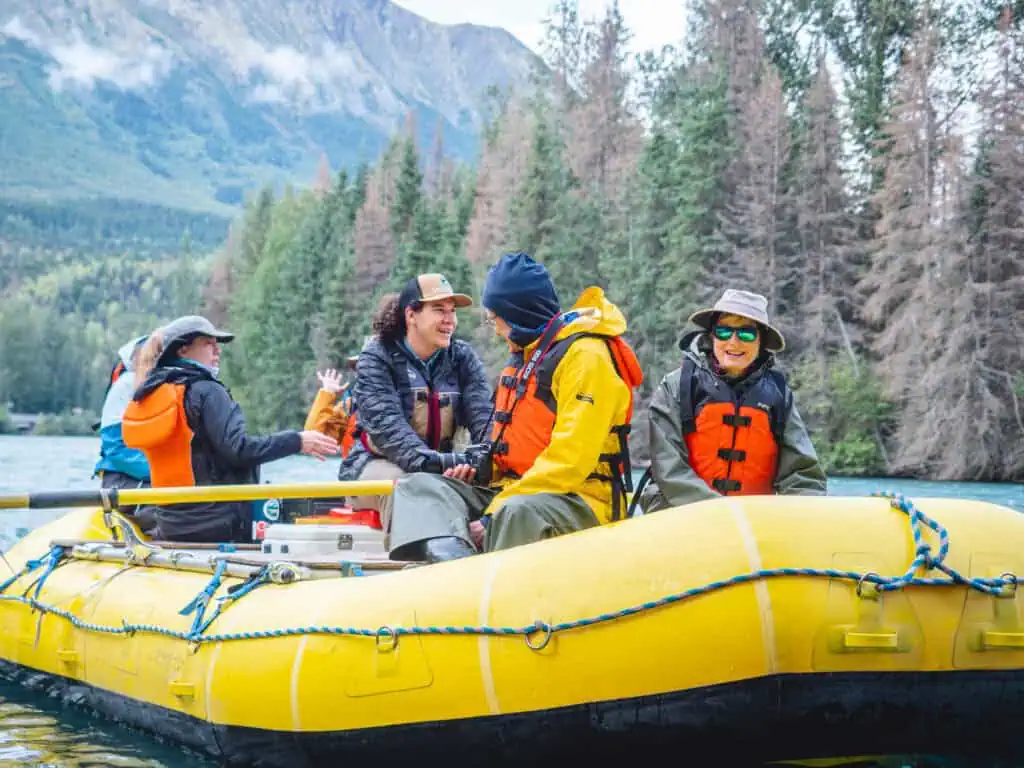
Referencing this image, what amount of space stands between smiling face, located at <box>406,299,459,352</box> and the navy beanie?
4.59 ft

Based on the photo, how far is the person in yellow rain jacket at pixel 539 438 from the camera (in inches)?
189

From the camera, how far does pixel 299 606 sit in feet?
16.2

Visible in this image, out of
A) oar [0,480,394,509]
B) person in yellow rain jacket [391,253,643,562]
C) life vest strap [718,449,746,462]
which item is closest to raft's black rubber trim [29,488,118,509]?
oar [0,480,394,509]

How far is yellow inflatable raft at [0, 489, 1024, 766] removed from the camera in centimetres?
412

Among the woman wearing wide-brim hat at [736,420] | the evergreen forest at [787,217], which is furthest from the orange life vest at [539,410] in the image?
the evergreen forest at [787,217]

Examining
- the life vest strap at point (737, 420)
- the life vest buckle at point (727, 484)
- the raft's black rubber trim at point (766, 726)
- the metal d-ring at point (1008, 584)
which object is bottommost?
the raft's black rubber trim at point (766, 726)

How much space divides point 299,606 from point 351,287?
50.5 metres

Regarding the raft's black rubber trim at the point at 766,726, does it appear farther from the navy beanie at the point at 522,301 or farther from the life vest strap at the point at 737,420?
the navy beanie at the point at 522,301

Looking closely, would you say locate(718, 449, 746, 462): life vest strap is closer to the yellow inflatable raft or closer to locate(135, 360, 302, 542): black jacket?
the yellow inflatable raft

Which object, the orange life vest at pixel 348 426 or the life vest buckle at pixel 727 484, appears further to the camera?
A: the orange life vest at pixel 348 426

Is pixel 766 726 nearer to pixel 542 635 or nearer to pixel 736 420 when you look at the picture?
pixel 542 635

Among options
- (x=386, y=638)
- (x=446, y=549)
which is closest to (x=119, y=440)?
(x=446, y=549)

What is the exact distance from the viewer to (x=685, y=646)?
4.17m

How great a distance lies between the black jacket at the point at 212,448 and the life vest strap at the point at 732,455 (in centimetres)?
228
